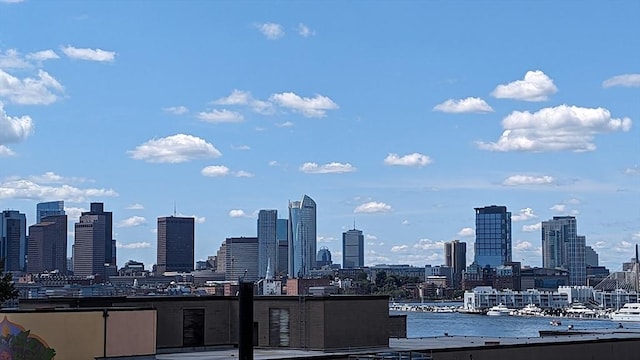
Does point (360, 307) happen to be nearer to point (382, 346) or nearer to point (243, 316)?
point (382, 346)

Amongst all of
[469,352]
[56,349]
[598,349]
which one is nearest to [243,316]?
[56,349]

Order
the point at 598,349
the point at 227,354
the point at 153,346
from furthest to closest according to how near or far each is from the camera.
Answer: the point at 598,349, the point at 227,354, the point at 153,346

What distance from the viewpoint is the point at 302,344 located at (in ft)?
169

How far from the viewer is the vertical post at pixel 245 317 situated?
1201 inches

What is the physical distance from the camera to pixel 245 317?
100 ft

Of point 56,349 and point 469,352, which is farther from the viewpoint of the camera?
point 469,352

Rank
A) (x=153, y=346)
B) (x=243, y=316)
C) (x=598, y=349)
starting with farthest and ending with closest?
(x=598, y=349)
(x=153, y=346)
(x=243, y=316)

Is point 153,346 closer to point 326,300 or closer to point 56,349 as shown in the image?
point 56,349

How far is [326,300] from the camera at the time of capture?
51312 mm

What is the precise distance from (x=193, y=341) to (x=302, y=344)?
17.9ft

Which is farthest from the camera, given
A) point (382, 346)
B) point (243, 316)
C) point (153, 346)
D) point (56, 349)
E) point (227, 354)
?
point (382, 346)

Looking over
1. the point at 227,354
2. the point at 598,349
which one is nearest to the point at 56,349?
the point at 227,354

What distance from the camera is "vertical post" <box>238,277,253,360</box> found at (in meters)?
30.5

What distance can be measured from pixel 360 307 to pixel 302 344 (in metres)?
3.44
